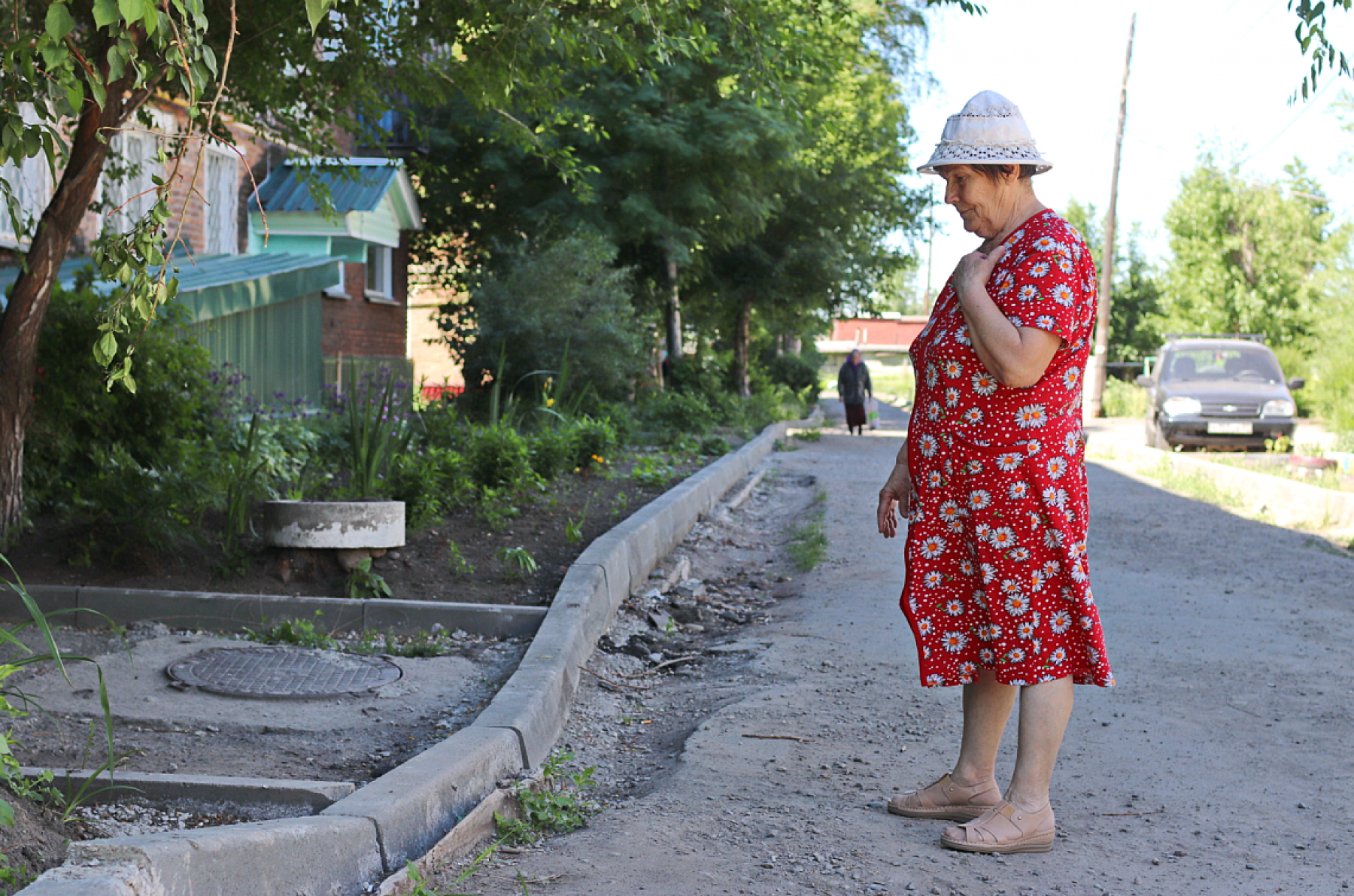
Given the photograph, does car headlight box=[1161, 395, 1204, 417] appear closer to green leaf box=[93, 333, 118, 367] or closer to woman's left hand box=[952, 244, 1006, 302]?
woman's left hand box=[952, 244, 1006, 302]

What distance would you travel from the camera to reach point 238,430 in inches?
320

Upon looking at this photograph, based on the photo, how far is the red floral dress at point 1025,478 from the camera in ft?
9.95

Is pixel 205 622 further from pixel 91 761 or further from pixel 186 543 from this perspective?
pixel 91 761

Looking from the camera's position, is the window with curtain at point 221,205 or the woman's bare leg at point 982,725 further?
the window with curtain at point 221,205

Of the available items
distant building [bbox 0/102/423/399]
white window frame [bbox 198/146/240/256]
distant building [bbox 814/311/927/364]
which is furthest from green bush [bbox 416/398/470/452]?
distant building [bbox 814/311/927/364]

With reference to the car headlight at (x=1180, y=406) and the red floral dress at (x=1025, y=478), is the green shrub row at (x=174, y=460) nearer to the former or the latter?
the red floral dress at (x=1025, y=478)

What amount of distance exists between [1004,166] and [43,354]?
5239 mm

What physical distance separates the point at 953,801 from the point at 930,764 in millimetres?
531

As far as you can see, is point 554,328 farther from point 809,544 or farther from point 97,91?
point 97,91

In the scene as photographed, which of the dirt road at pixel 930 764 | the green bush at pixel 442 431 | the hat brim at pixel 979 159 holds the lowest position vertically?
the dirt road at pixel 930 764

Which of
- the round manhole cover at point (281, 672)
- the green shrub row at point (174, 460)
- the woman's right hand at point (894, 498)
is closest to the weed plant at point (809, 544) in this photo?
the green shrub row at point (174, 460)

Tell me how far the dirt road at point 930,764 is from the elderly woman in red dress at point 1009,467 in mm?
310

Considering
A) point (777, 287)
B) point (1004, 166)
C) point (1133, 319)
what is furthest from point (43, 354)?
point (1133, 319)

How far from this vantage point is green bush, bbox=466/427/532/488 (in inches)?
313
